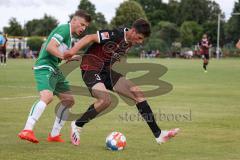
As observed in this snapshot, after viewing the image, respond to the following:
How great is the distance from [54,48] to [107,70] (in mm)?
1051

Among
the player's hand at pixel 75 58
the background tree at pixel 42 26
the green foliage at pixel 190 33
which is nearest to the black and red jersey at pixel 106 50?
the player's hand at pixel 75 58

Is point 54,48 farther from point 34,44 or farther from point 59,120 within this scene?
point 34,44

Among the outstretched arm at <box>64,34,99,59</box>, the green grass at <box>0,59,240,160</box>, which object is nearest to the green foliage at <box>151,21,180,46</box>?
the green grass at <box>0,59,240,160</box>

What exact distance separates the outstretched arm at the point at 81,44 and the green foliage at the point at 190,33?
4128 inches

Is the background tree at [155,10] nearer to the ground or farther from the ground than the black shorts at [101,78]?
farther from the ground

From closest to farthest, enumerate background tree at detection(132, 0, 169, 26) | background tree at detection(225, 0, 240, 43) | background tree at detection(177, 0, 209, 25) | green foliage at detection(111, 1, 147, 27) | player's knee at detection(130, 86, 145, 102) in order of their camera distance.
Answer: player's knee at detection(130, 86, 145, 102) → green foliage at detection(111, 1, 147, 27) → background tree at detection(225, 0, 240, 43) → background tree at detection(177, 0, 209, 25) → background tree at detection(132, 0, 169, 26)

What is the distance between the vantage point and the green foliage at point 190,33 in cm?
11562

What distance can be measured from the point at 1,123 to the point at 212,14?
138401 mm

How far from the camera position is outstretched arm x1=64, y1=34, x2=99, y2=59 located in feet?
30.0

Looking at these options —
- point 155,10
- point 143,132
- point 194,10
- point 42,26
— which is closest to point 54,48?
point 143,132

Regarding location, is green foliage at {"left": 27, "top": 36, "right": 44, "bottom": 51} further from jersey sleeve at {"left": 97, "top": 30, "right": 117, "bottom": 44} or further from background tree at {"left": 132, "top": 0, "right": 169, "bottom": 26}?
jersey sleeve at {"left": 97, "top": 30, "right": 117, "bottom": 44}

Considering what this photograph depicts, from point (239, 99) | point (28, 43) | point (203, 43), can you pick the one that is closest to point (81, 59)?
point (239, 99)

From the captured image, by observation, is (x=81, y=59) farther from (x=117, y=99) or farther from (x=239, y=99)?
(x=239, y=99)

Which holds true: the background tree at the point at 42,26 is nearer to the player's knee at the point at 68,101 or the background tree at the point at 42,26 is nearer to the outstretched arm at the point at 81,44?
the player's knee at the point at 68,101
